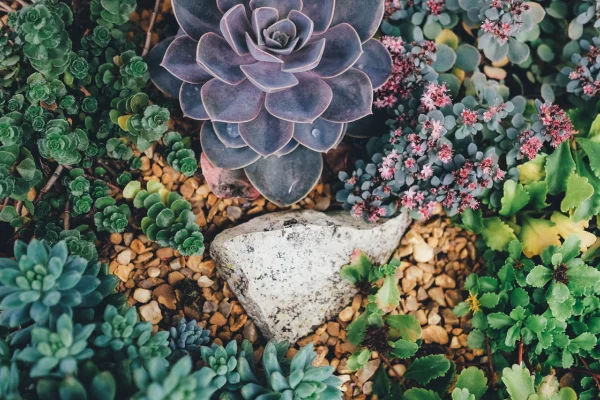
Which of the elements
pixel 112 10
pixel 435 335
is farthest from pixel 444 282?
pixel 112 10

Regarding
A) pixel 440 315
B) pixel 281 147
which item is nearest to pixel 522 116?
pixel 440 315

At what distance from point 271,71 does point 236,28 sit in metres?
0.20

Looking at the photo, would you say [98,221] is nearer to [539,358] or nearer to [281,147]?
[281,147]

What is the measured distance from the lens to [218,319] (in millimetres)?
2316

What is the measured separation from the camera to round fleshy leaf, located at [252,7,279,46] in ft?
6.39

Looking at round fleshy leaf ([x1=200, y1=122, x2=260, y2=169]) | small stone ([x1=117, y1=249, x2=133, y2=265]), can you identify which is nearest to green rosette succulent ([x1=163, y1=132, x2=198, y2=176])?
round fleshy leaf ([x1=200, y1=122, x2=260, y2=169])

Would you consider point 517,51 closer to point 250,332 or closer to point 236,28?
point 236,28

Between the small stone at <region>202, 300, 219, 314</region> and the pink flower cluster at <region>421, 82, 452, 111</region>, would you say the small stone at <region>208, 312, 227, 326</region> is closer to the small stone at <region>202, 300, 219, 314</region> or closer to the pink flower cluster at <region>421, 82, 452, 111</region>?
the small stone at <region>202, 300, 219, 314</region>

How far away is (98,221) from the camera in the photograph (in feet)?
7.04

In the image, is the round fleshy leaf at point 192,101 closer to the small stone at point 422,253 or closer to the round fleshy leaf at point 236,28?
the round fleshy leaf at point 236,28

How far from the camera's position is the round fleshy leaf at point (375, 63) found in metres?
2.20

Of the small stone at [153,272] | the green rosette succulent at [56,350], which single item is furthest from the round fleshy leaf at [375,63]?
the green rosette succulent at [56,350]

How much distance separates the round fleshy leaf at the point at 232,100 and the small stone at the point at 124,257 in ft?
2.39

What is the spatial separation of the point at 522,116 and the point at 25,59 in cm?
209
